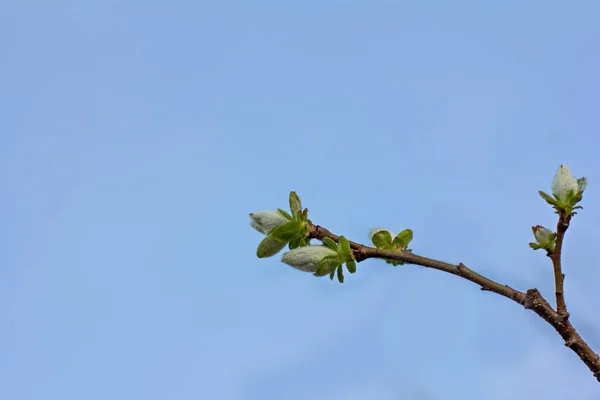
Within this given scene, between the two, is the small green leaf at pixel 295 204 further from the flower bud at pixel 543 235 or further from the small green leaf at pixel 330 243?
the flower bud at pixel 543 235

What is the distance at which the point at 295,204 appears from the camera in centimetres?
141

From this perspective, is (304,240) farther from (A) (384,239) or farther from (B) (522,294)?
(B) (522,294)

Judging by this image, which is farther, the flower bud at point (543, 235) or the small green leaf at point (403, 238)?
the small green leaf at point (403, 238)

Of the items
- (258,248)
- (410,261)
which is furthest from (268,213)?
(410,261)

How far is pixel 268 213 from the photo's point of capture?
142 centimetres

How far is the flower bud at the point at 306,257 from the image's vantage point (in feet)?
4.33

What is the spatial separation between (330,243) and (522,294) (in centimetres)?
41

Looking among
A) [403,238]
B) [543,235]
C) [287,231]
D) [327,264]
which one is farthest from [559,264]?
[287,231]

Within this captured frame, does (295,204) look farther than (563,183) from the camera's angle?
Yes

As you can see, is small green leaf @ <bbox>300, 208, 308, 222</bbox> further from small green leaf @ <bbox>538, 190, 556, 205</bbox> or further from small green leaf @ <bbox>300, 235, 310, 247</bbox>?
small green leaf @ <bbox>538, 190, 556, 205</bbox>

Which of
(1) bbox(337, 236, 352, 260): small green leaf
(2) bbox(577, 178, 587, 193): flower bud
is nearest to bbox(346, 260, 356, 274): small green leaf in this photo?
(1) bbox(337, 236, 352, 260): small green leaf

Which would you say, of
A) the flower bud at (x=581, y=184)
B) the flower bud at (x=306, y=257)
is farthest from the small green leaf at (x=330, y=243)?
the flower bud at (x=581, y=184)

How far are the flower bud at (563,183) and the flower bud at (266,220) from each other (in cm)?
57

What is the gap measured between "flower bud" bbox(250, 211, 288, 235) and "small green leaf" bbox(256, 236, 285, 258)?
0.03 metres
